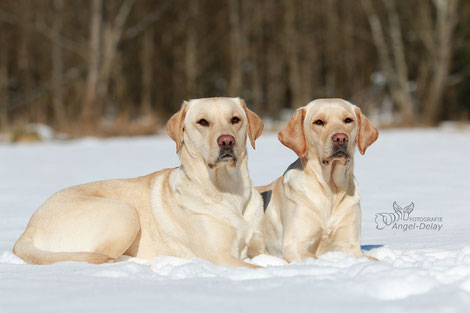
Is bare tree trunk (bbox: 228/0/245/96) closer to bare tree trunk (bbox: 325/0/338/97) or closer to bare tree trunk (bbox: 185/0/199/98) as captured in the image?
bare tree trunk (bbox: 185/0/199/98)

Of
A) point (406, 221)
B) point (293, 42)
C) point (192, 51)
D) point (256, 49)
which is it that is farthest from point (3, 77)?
point (406, 221)

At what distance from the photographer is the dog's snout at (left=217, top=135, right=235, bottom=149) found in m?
3.85

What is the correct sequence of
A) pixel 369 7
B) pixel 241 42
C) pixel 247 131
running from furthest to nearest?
pixel 241 42 → pixel 369 7 → pixel 247 131

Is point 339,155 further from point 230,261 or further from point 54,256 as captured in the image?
point 54,256

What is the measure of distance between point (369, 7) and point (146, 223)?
16.6 metres

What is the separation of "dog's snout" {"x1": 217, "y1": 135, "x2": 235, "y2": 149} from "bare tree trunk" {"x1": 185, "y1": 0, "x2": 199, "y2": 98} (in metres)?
20.1

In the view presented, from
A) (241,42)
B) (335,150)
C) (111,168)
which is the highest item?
(241,42)

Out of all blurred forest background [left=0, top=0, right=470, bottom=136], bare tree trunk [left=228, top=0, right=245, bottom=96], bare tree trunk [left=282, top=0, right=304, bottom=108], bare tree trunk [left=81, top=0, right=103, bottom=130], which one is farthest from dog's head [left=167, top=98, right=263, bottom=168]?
bare tree trunk [left=282, top=0, right=304, bottom=108]

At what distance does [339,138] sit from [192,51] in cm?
2121

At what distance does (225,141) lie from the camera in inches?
151

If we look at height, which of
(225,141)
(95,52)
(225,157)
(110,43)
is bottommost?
(225,157)

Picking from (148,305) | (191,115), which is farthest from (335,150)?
(148,305)

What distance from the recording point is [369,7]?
1933 cm

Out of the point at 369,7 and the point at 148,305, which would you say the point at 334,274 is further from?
the point at 369,7
